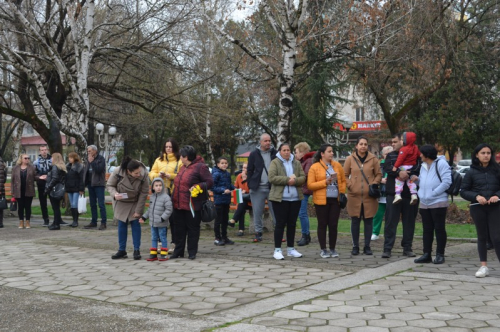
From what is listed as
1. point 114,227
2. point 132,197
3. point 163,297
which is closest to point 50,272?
point 132,197

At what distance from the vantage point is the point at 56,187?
49.9 feet

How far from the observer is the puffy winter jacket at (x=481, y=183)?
7980 millimetres

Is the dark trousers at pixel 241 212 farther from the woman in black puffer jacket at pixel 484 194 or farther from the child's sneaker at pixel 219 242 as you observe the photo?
the woman in black puffer jacket at pixel 484 194

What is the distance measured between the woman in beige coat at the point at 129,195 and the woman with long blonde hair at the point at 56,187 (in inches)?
221

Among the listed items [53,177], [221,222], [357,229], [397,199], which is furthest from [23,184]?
[397,199]

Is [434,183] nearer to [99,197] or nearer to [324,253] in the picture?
[324,253]

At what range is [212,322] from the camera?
578 centimetres

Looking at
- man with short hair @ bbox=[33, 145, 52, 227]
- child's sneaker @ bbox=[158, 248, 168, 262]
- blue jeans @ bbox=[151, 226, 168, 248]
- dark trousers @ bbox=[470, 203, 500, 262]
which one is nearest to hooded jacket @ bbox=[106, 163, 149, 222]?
blue jeans @ bbox=[151, 226, 168, 248]

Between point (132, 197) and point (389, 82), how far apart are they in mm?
16461

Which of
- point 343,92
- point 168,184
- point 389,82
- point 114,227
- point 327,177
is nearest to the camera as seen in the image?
point 327,177

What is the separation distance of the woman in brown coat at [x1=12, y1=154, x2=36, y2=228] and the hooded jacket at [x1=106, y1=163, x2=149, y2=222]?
6332 millimetres

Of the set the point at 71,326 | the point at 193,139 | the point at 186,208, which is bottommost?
the point at 71,326

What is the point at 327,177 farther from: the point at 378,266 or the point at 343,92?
the point at 343,92

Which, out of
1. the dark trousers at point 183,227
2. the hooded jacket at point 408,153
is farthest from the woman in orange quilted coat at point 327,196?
the dark trousers at point 183,227
